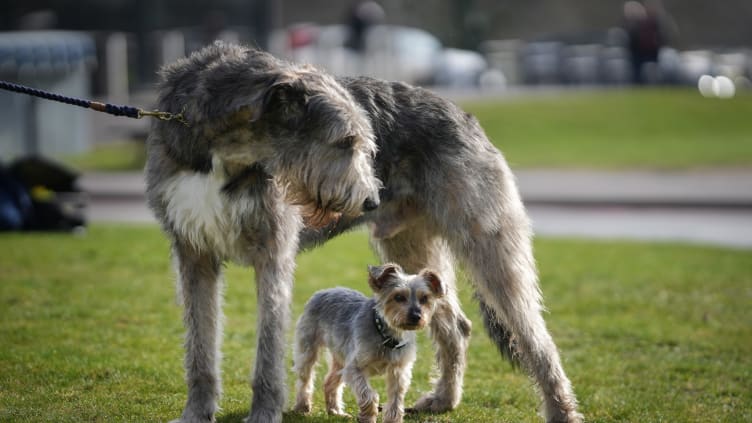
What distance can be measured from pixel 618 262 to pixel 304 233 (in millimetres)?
6944

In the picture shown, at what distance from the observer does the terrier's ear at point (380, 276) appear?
254 inches

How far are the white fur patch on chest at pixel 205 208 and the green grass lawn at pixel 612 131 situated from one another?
1592cm

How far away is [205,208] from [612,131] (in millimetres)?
21788

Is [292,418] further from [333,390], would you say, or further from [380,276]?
[380,276]

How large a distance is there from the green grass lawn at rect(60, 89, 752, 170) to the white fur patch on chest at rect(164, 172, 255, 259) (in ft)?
52.2

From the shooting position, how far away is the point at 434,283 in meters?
6.50

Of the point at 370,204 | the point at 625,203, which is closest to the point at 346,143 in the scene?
the point at 370,204

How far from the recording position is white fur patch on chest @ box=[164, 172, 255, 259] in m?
5.92

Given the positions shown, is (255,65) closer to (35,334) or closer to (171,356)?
(171,356)

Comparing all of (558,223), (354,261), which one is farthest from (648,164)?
(354,261)

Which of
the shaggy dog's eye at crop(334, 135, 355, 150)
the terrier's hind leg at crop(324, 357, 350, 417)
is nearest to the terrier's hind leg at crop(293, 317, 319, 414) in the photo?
the terrier's hind leg at crop(324, 357, 350, 417)

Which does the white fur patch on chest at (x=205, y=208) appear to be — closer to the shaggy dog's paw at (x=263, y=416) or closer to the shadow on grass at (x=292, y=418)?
the shaggy dog's paw at (x=263, y=416)

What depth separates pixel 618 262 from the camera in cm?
1268

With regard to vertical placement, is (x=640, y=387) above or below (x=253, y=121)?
below
